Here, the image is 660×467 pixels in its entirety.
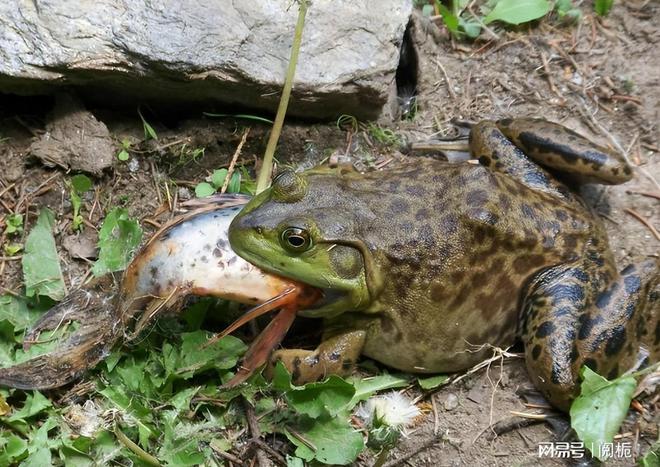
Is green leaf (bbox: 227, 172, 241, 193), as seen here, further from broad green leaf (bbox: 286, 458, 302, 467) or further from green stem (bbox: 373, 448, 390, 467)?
green stem (bbox: 373, 448, 390, 467)

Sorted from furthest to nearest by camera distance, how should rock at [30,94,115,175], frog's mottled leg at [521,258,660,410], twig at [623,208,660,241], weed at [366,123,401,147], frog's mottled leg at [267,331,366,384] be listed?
1. weed at [366,123,401,147]
2. twig at [623,208,660,241]
3. rock at [30,94,115,175]
4. frog's mottled leg at [267,331,366,384]
5. frog's mottled leg at [521,258,660,410]

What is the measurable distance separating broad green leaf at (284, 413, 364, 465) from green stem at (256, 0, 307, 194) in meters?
1.25

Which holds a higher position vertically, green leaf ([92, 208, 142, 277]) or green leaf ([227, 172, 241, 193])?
green leaf ([227, 172, 241, 193])

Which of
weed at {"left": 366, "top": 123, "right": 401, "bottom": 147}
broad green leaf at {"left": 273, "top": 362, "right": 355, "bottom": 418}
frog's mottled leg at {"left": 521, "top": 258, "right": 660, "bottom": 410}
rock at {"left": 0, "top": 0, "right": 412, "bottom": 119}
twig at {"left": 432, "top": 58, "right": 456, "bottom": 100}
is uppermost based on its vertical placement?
rock at {"left": 0, "top": 0, "right": 412, "bottom": 119}

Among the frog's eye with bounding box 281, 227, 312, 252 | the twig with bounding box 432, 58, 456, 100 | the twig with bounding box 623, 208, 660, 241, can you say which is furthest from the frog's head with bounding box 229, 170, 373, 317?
the twig with bounding box 623, 208, 660, 241

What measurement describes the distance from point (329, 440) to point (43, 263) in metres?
1.66

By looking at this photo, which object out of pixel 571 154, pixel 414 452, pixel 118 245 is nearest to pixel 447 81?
pixel 571 154

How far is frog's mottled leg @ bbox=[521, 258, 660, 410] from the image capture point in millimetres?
3203

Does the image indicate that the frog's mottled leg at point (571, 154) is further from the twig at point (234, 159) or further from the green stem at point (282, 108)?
the twig at point (234, 159)

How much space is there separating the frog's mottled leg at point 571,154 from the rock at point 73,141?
221 cm

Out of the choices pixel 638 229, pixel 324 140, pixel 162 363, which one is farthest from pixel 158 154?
pixel 638 229

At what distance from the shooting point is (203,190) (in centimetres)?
391

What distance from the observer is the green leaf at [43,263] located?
11.5ft

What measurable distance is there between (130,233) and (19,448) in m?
1.10
